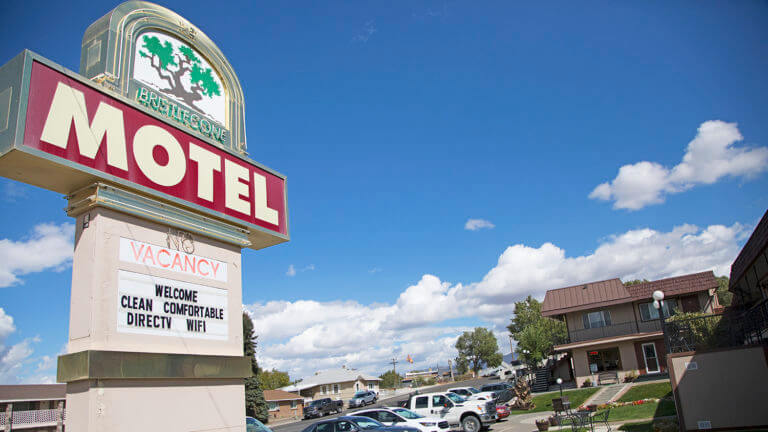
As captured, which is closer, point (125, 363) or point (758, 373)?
point (125, 363)

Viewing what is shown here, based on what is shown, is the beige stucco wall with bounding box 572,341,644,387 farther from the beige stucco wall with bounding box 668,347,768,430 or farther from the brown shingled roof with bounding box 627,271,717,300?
the beige stucco wall with bounding box 668,347,768,430

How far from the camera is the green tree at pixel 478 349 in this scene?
103375 millimetres

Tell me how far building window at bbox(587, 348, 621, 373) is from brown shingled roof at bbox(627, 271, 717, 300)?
4.40m

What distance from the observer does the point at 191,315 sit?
7582 mm

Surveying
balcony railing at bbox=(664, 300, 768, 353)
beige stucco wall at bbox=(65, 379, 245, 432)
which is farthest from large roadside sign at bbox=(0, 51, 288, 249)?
balcony railing at bbox=(664, 300, 768, 353)

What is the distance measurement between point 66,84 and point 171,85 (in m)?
2.09

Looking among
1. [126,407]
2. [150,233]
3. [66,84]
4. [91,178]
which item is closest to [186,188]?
[150,233]

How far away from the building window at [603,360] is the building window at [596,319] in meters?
1.82

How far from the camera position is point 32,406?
3897 centimetres

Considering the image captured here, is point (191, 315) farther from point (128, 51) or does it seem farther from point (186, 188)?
point (128, 51)

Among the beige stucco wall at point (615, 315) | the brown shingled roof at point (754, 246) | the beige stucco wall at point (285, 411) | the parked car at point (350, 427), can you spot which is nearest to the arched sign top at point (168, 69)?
the parked car at point (350, 427)

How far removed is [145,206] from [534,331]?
36882 mm

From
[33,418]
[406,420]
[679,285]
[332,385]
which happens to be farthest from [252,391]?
[679,285]

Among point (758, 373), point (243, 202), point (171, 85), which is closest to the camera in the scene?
point (171, 85)
